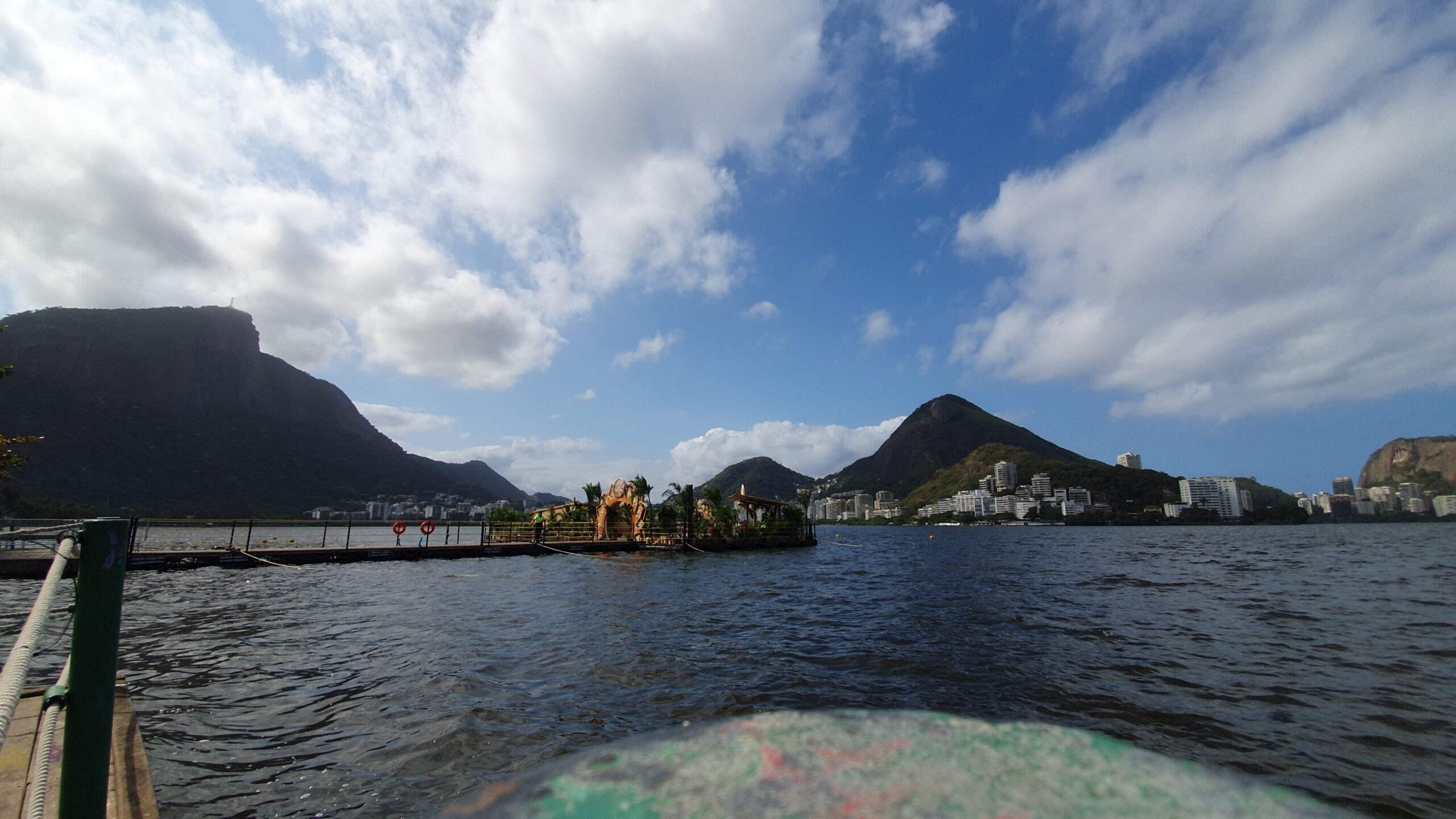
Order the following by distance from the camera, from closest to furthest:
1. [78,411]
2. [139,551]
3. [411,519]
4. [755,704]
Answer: [755,704] < [139,551] < [78,411] < [411,519]

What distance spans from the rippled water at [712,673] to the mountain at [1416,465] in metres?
188

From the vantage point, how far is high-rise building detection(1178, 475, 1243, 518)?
14150cm

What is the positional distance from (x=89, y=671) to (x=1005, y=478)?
187 m

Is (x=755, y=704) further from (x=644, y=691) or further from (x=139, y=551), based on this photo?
(x=139, y=551)

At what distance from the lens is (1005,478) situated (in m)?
169

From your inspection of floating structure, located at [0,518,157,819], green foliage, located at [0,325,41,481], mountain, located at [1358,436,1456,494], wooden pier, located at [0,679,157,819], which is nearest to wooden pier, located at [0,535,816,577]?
green foliage, located at [0,325,41,481]

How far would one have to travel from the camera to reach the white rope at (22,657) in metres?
1.93

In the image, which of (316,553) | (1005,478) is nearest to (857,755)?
(316,553)

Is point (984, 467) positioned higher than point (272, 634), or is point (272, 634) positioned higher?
point (984, 467)

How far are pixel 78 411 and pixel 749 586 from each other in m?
143

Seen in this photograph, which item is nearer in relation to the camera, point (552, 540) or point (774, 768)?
point (774, 768)

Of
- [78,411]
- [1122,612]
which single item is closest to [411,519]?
[78,411]

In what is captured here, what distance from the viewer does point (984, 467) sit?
184000mm

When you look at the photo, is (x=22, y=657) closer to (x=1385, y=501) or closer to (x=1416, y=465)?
(x=1385, y=501)
